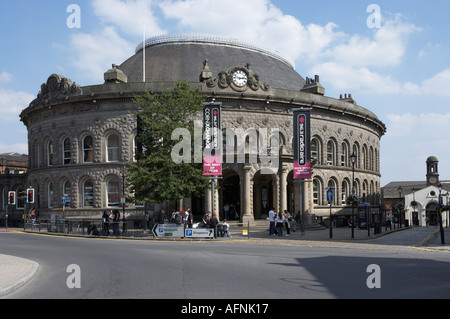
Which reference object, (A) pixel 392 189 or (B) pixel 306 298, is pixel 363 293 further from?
(A) pixel 392 189

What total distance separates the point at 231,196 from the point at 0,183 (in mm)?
29802

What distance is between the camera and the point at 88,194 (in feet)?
137

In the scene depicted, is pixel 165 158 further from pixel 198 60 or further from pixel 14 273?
pixel 198 60

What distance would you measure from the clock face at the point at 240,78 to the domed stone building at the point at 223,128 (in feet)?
0.29

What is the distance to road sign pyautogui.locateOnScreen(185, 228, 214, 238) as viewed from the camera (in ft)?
85.4

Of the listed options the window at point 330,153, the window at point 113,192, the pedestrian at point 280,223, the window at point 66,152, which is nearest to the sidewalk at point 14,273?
the pedestrian at point 280,223

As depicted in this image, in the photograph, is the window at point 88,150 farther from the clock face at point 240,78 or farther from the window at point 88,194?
the clock face at point 240,78

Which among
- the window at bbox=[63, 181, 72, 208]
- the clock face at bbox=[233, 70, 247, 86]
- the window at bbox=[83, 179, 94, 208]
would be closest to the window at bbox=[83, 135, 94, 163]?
the window at bbox=[83, 179, 94, 208]

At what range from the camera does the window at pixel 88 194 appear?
4150cm

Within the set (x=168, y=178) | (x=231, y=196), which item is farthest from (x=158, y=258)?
(x=231, y=196)

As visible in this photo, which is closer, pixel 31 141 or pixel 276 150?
pixel 276 150
